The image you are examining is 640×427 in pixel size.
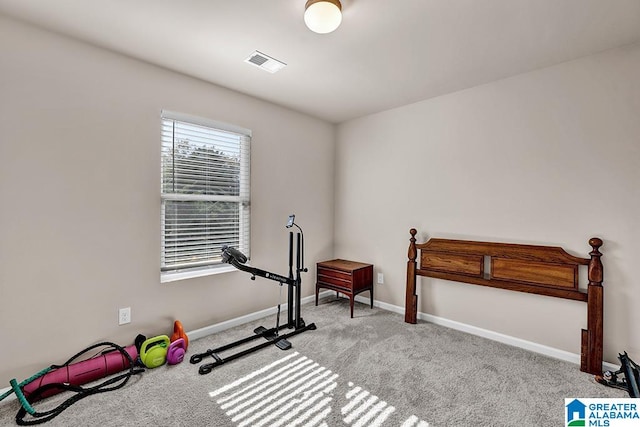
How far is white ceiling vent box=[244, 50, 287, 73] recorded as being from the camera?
8.21ft

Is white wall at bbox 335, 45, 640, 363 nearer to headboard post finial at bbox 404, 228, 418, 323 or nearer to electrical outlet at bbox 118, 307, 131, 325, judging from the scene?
headboard post finial at bbox 404, 228, 418, 323

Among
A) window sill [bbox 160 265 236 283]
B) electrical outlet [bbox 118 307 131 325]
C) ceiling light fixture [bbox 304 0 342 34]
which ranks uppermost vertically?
ceiling light fixture [bbox 304 0 342 34]

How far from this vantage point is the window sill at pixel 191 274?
9.12 ft

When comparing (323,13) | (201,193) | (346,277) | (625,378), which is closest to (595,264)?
(625,378)

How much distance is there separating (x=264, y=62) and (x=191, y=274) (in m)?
2.10

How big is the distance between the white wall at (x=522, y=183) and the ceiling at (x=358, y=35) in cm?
30

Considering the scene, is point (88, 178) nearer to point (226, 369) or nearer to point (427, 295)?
point (226, 369)

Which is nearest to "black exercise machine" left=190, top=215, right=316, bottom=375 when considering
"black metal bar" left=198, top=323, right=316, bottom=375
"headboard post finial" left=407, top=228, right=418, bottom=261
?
"black metal bar" left=198, top=323, right=316, bottom=375

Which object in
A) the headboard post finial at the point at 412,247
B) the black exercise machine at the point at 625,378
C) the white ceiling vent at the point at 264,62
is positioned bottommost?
the black exercise machine at the point at 625,378

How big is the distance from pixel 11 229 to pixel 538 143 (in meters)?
4.22

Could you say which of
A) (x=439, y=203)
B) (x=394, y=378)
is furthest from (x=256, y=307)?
(x=439, y=203)

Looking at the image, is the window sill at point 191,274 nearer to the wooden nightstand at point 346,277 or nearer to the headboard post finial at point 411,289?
the wooden nightstand at point 346,277

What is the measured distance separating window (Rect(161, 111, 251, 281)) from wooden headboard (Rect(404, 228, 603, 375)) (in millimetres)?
2013

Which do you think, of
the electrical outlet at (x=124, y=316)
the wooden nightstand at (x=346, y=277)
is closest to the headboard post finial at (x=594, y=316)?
the wooden nightstand at (x=346, y=277)
